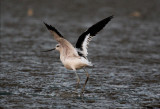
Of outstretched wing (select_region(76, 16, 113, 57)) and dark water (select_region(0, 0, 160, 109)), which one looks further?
outstretched wing (select_region(76, 16, 113, 57))

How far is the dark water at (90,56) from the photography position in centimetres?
878

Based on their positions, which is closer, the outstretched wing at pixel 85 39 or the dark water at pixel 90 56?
the dark water at pixel 90 56

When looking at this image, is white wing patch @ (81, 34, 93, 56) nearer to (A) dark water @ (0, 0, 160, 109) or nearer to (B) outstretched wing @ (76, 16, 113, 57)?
(B) outstretched wing @ (76, 16, 113, 57)

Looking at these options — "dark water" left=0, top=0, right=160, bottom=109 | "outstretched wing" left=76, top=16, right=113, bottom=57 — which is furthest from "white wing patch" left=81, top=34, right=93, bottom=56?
"dark water" left=0, top=0, right=160, bottom=109

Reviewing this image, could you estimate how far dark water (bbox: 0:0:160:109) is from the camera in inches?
346

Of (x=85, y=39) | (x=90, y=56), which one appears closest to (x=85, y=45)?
(x=85, y=39)

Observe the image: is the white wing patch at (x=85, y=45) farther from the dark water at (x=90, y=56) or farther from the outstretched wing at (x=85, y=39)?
the dark water at (x=90, y=56)

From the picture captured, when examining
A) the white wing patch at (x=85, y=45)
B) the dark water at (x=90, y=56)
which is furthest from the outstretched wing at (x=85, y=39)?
the dark water at (x=90, y=56)

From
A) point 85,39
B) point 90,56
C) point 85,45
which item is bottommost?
point 85,45

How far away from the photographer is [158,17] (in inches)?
893

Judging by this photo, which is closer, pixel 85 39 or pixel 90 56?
pixel 85 39

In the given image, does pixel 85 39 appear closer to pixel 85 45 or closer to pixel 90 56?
pixel 85 45

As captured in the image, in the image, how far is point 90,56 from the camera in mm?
14102

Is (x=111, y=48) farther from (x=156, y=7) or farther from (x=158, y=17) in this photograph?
(x=156, y=7)
